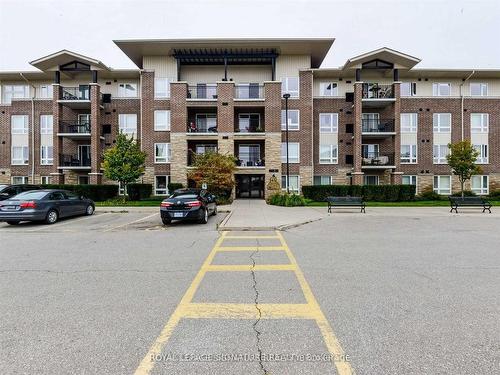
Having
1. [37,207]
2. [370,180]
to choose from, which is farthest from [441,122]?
[37,207]

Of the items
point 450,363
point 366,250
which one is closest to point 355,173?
point 366,250

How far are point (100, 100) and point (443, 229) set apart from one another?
98.8ft

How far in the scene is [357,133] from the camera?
26906mm

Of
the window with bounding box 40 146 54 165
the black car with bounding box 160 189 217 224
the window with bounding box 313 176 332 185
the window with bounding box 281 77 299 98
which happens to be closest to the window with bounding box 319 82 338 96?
the window with bounding box 281 77 299 98

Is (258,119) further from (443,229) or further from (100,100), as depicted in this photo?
(443,229)

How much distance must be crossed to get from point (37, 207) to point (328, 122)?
2478cm

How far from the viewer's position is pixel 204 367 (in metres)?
2.71

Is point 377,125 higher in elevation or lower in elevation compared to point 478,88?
lower

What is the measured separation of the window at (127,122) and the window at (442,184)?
100 ft

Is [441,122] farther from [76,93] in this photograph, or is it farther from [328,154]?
[76,93]

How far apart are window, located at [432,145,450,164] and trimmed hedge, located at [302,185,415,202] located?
23.2 feet

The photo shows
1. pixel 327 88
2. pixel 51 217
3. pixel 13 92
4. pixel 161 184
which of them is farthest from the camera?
pixel 13 92

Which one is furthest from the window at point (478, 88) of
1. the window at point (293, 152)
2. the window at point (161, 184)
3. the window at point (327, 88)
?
the window at point (161, 184)

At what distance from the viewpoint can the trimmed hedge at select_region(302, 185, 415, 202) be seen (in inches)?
950
